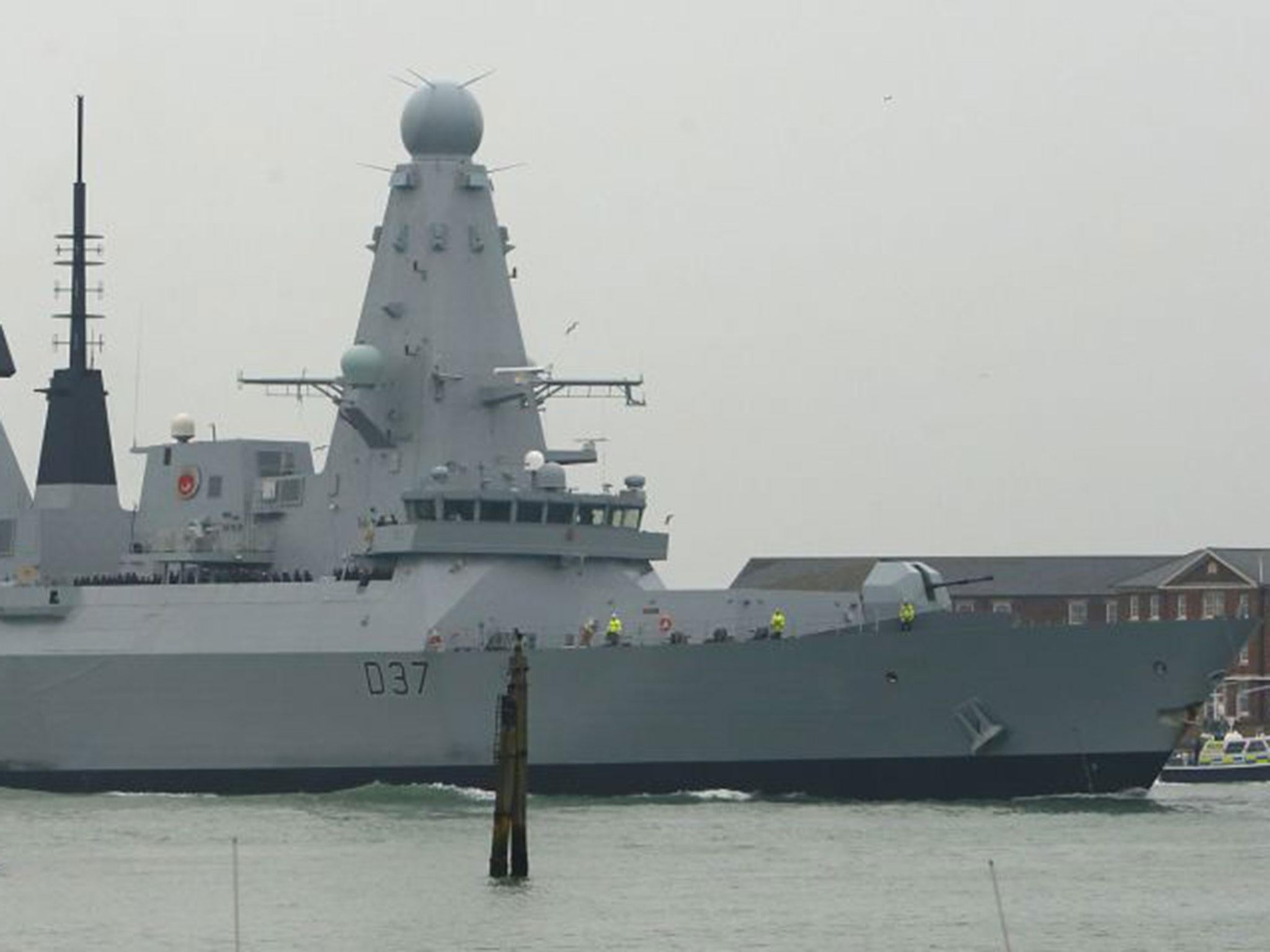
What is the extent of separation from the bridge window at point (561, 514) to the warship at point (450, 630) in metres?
0.05

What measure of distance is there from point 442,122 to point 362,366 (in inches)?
159

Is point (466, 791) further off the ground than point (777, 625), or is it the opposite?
point (777, 625)

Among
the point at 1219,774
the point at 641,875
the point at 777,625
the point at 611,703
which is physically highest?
the point at 777,625

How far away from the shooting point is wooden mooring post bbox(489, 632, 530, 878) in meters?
39.8

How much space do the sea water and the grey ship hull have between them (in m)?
0.59

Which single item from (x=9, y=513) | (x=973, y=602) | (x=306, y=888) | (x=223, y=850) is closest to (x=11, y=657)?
(x=9, y=513)

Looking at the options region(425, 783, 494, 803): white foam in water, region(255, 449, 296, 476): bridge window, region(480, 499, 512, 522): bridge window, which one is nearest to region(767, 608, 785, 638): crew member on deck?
region(480, 499, 512, 522): bridge window

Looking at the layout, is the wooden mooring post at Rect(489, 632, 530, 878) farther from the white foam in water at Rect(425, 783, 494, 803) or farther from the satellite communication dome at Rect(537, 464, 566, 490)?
the satellite communication dome at Rect(537, 464, 566, 490)

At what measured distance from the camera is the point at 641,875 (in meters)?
40.1

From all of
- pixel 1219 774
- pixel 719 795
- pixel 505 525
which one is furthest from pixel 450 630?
pixel 1219 774

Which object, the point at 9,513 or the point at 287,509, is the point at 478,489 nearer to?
the point at 287,509

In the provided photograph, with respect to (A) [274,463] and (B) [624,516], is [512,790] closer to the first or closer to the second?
(B) [624,516]

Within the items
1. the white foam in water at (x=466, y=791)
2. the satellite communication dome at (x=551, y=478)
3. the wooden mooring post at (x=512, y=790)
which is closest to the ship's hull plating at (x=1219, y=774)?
the satellite communication dome at (x=551, y=478)

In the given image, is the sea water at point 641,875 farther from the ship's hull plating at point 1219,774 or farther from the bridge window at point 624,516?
the ship's hull plating at point 1219,774
